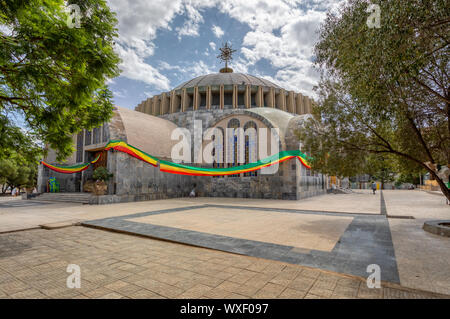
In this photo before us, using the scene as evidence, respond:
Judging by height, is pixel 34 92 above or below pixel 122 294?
above

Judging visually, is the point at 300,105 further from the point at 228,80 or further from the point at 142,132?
the point at 142,132

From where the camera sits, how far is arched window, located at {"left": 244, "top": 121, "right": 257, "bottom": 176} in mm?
20328

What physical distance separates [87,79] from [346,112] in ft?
28.5

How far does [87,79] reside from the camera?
16.4 feet

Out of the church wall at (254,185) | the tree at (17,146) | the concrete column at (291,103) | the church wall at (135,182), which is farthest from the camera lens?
the concrete column at (291,103)

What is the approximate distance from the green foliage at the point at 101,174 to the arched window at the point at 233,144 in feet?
33.0

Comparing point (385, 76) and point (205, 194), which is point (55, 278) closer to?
point (385, 76)

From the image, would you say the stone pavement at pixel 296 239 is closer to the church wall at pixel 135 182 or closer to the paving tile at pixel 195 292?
the paving tile at pixel 195 292

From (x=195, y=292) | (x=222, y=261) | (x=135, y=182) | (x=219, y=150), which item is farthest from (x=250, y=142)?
(x=195, y=292)

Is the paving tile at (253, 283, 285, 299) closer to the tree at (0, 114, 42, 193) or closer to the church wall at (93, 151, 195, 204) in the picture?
the tree at (0, 114, 42, 193)

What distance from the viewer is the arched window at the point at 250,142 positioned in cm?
2033

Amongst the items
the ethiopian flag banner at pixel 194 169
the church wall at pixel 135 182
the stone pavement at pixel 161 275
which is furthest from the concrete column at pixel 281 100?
the stone pavement at pixel 161 275
